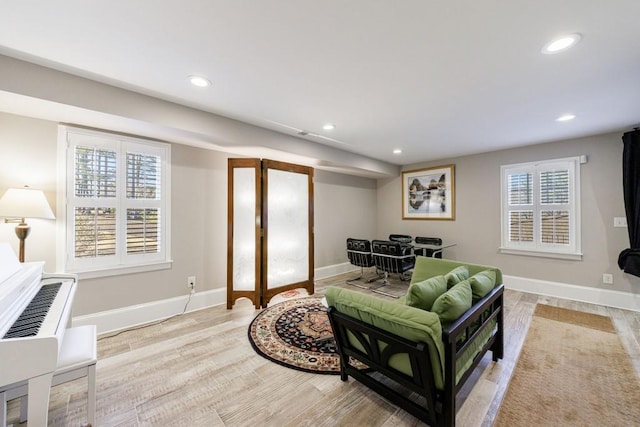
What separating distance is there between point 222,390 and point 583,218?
5.15 meters

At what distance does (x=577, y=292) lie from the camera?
150 inches

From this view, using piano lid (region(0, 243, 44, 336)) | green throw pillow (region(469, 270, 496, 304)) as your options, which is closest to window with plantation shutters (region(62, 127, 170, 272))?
piano lid (region(0, 243, 44, 336))

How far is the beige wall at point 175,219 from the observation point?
7.82ft

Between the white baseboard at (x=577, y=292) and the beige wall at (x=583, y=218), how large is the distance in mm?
70

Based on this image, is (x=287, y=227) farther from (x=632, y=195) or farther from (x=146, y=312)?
(x=632, y=195)

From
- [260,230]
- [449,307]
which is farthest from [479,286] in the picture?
[260,230]

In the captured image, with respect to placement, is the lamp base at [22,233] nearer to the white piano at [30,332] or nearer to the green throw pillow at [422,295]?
the white piano at [30,332]

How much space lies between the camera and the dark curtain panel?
326 cm

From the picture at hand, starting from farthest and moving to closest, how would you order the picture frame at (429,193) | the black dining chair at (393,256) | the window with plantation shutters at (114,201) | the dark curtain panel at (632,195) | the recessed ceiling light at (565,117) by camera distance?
1. the picture frame at (429,193)
2. the black dining chair at (393,256)
3. the dark curtain panel at (632,195)
4. the recessed ceiling light at (565,117)
5. the window with plantation shutters at (114,201)

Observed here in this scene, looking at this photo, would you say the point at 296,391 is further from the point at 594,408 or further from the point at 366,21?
the point at 366,21

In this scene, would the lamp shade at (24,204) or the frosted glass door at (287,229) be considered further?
the frosted glass door at (287,229)

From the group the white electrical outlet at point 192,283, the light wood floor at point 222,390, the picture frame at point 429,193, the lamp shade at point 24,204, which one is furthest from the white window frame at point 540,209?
the lamp shade at point 24,204

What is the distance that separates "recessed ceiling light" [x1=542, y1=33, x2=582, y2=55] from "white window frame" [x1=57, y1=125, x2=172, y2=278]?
3814 mm

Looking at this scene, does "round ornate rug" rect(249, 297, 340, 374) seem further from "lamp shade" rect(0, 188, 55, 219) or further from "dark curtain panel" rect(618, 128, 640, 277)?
"dark curtain panel" rect(618, 128, 640, 277)
